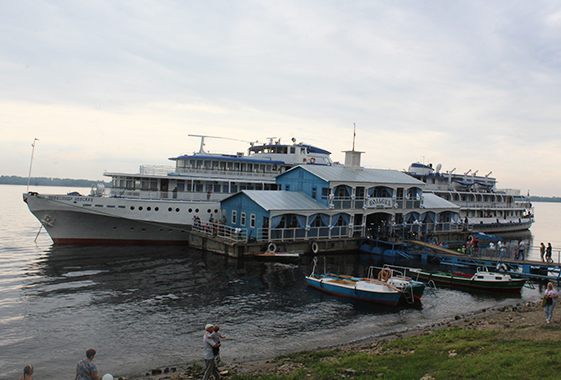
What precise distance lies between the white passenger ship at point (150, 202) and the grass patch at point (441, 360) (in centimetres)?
2627

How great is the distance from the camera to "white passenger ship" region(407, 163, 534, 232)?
210 ft

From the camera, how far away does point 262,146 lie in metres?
52.6

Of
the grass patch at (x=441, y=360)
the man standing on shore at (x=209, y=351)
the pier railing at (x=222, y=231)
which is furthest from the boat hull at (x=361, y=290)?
the man standing on shore at (x=209, y=351)

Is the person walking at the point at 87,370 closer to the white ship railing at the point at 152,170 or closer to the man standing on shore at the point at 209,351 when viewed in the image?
the man standing on shore at the point at 209,351

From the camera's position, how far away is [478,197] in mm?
67188

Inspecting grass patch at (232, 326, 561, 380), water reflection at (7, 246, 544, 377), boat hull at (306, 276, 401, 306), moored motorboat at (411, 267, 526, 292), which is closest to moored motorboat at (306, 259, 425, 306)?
boat hull at (306, 276, 401, 306)

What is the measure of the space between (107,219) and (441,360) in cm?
3206

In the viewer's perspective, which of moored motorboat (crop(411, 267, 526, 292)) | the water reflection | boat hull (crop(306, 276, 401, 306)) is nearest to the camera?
the water reflection

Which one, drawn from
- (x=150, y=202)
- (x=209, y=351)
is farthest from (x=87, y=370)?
(x=150, y=202)

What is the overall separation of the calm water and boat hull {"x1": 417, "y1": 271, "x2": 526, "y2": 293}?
990mm

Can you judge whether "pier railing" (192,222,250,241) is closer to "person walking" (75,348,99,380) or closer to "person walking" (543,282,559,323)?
"person walking" (543,282,559,323)

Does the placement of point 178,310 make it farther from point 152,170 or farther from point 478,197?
point 478,197

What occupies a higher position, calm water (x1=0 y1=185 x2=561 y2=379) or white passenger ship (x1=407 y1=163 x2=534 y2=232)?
white passenger ship (x1=407 y1=163 x2=534 y2=232)

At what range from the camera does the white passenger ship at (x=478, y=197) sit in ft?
210
